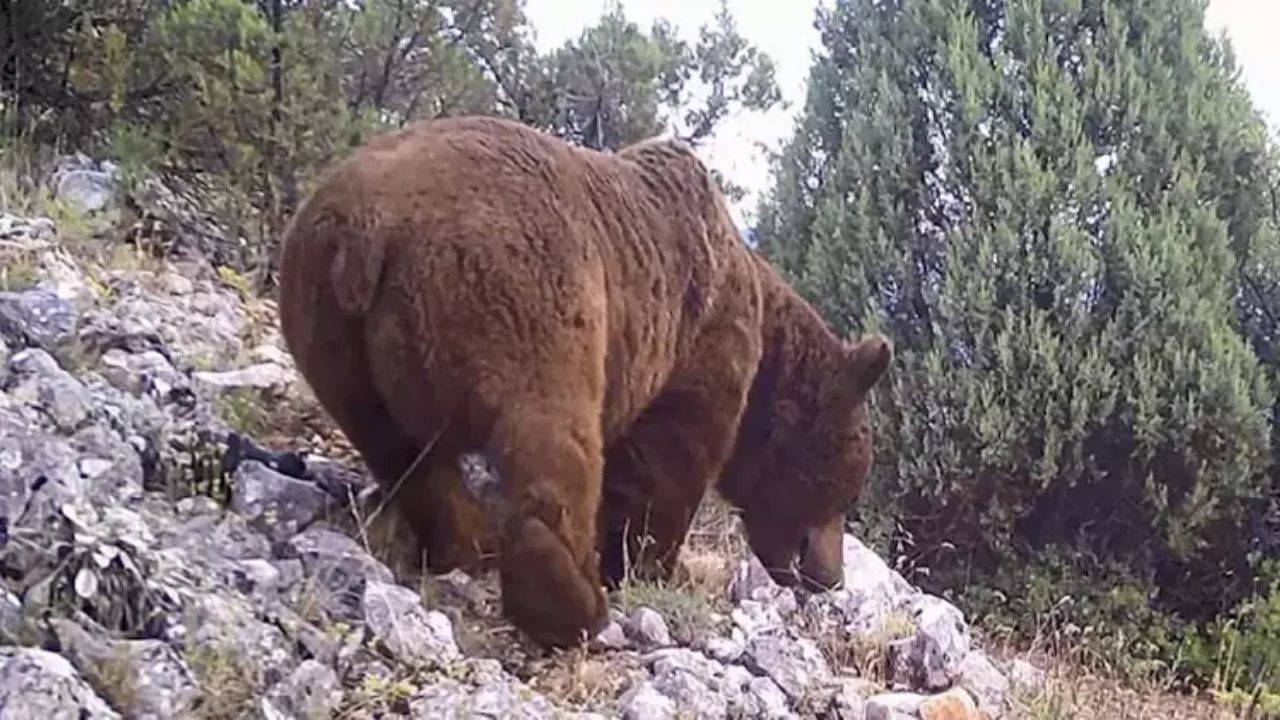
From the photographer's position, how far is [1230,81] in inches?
386

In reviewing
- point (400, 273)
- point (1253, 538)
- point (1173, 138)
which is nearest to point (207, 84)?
point (400, 273)

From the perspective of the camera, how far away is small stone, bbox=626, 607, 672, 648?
17.2ft

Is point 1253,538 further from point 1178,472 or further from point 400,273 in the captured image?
point 400,273

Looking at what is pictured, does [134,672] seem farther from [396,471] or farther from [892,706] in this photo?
[892,706]

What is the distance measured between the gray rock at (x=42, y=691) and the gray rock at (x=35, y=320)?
1.80 meters

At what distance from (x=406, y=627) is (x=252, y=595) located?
1.40 ft

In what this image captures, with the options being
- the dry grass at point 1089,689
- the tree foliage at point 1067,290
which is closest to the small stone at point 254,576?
the dry grass at point 1089,689

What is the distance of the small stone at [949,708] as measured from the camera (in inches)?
203

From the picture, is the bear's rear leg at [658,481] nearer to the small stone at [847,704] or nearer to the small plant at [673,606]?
the small plant at [673,606]

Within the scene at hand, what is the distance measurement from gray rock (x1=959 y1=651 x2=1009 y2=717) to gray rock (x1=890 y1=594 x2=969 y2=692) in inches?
1.5

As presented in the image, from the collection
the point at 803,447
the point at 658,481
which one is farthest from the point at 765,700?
the point at 803,447

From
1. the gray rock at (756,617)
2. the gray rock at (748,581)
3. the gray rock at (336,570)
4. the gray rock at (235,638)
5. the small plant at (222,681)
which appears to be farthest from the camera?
the gray rock at (748,581)

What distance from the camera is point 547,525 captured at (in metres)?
4.61

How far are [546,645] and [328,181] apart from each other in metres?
1.56
